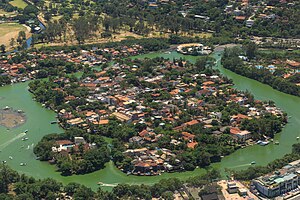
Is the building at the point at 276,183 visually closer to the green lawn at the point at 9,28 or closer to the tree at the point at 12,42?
the tree at the point at 12,42

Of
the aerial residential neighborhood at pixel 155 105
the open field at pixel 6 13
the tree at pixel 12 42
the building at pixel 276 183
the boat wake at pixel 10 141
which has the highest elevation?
the building at pixel 276 183

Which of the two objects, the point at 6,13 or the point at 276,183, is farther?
the point at 6,13

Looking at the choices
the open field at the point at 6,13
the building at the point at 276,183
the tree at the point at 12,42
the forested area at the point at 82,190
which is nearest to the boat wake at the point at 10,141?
the forested area at the point at 82,190

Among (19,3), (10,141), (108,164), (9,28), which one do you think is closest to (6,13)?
(19,3)

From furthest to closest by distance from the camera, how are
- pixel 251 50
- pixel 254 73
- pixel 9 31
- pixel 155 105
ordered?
pixel 9 31
pixel 251 50
pixel 254 73
pixel 155 105

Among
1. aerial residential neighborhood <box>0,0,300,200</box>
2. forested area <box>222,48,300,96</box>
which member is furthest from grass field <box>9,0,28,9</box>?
forested area <box>222,48,300,96</box>

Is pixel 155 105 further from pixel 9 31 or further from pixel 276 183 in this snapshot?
pixel 9 31
